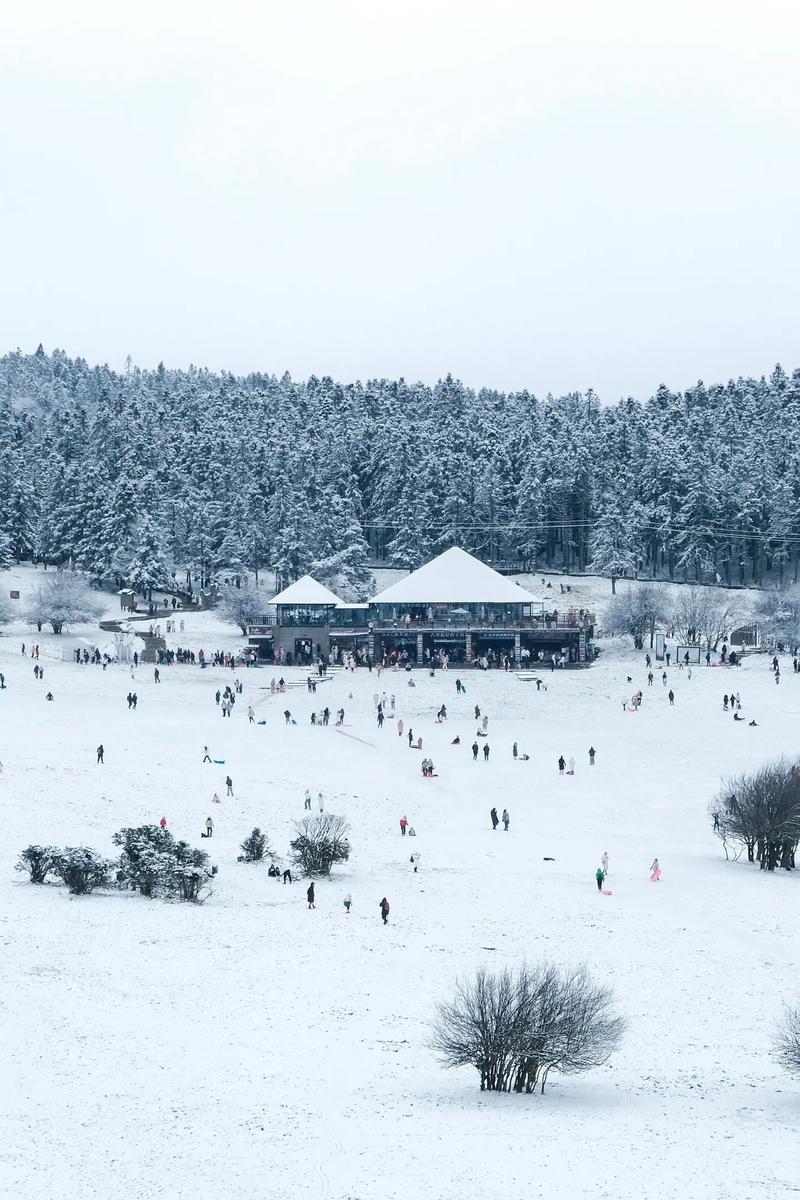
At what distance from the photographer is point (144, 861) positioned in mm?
27484

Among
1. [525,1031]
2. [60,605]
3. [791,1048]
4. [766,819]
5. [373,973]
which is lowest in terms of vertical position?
[373,973]

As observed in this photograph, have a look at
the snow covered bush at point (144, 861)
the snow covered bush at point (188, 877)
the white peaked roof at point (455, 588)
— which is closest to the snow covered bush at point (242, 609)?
the white peaked roof at point (455, 588)

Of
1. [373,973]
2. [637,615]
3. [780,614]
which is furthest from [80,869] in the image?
[780,614]

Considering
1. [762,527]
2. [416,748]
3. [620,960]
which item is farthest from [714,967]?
[762,527]

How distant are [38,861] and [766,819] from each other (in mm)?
17833

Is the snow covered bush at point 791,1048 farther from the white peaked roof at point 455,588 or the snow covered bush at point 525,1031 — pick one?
the white peaked roof at point 455,588

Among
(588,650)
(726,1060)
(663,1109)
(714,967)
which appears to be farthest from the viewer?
(588,650)

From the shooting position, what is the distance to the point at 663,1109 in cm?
1664

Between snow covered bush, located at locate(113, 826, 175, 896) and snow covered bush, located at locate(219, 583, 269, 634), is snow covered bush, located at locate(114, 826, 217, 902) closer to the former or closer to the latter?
snow covered bush, located at locate(113, 826, 175, 896)

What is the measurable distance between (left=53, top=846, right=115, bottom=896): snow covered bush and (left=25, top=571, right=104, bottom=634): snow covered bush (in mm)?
44486

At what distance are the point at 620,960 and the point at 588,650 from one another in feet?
152

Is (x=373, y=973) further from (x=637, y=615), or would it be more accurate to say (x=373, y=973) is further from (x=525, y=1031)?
(x=637, y=615)

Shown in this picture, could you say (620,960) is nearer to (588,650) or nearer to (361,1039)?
(361,1039)

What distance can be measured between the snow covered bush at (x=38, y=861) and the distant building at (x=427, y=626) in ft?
134
